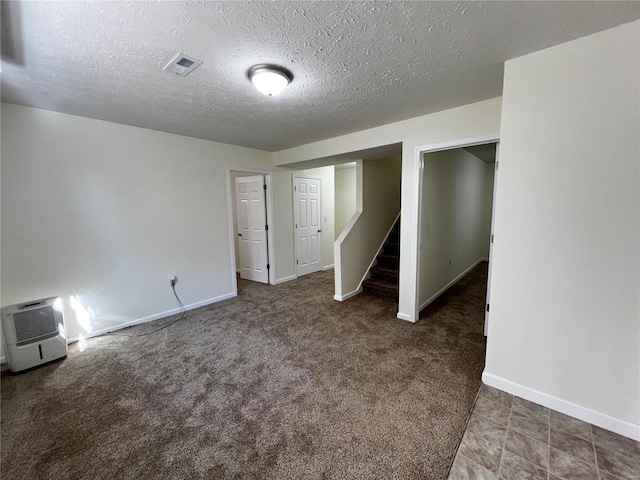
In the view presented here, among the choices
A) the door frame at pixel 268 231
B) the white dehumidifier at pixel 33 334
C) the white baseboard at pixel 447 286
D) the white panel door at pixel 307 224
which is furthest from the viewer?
the white panel door at pixel 307 224

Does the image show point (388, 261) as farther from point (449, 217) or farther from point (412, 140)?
point (412, 140)

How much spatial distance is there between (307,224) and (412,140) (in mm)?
2802

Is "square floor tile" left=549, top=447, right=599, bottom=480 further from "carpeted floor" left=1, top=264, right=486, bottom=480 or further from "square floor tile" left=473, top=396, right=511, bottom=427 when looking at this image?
"carpeted floor" left=1, top=264, right=486, bottom=480

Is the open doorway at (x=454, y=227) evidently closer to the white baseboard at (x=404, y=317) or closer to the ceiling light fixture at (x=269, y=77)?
the white baseboard at (x=404, y=317)

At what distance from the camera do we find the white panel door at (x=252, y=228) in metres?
4.64

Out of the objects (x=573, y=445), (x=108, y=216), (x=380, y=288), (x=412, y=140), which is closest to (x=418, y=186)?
(x=412, y=140)

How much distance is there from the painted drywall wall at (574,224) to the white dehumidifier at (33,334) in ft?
12.5

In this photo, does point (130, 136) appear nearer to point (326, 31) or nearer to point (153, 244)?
point (153, 244)

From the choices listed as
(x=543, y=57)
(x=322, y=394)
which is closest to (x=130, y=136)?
(x=322, y=394)

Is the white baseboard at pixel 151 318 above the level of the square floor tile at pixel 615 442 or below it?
above

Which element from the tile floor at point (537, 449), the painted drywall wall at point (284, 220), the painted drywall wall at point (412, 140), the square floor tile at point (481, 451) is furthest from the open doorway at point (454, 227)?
the painted drywall wall at point (284, 220)

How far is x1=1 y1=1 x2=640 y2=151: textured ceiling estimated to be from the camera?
4.17 ft

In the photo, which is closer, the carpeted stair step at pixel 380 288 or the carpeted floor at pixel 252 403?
the carpeted floor at pixel 252 403

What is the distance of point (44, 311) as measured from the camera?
236 cm
